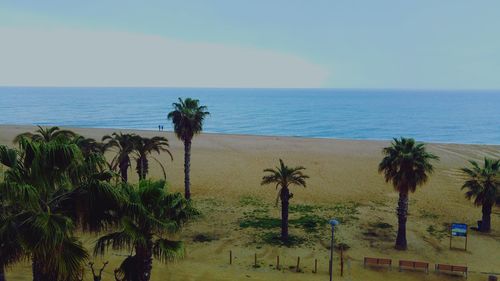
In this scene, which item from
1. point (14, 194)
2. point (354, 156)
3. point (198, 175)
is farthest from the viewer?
point (354, 156)

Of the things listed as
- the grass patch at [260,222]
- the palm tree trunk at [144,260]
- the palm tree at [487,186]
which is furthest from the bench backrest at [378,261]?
the palm tree trunk at [144,260]

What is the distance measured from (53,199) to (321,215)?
23.0 meters

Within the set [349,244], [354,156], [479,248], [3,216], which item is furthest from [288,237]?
[354,156]

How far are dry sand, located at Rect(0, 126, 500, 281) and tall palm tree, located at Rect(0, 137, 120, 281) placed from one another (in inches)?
433

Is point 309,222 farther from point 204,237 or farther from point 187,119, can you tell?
point 187,119

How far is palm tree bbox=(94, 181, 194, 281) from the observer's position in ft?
32.0

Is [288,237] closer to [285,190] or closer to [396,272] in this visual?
[285,190]

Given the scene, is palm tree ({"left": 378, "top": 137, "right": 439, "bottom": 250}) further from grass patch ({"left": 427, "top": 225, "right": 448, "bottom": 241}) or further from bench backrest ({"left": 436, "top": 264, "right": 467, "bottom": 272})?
grass patch ({"left": 427, "top": 225, "right": 448, "bottom": 241})

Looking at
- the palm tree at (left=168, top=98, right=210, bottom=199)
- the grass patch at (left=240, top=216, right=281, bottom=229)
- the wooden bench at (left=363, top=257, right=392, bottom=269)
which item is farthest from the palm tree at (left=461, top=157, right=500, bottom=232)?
the palm tree at (left=168, top=98, right=210, bottom=199)

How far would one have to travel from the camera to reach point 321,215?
1153 inches

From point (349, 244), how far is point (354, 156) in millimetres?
31932

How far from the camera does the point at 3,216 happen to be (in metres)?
8.16

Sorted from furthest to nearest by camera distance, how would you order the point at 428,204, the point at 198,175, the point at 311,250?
the point at 198,175 < the point at 428,204 < the point at 311,250

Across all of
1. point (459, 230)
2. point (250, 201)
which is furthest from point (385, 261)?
point (250, 201)
